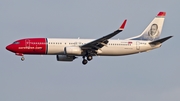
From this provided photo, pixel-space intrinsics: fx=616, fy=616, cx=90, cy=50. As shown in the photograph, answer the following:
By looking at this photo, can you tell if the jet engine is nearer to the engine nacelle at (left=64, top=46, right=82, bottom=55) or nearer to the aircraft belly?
the engine nacelle at (left=64, top=46, right=82, bottom=55)

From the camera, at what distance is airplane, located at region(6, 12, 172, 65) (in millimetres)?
83250

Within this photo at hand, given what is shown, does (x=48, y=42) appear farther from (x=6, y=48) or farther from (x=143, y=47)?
(x=143, y=47)

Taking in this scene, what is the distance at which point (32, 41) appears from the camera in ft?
274

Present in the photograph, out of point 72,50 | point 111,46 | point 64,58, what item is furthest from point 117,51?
point 64,58

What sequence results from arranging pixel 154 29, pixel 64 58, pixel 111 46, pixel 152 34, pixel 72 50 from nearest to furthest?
1. pixel 72 50
2. pixel 111 46
3. pixel 64 58
4. pixel 152 34
5. pixel 154 29

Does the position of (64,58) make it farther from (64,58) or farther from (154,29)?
(154,29)

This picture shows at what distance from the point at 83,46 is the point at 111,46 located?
175 inches

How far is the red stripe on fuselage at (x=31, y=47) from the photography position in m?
83.1

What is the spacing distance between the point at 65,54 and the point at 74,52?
4.26 feet

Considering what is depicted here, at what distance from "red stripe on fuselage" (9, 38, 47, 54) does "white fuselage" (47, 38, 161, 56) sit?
0.82 metres

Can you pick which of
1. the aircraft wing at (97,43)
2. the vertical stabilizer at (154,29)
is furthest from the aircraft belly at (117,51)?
the vertical stabilizer at (154,29)

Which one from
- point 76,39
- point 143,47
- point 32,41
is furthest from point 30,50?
point 143,47

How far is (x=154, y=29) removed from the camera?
93.1 metres

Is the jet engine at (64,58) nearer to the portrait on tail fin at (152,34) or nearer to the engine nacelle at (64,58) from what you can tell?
the engine nacelle at (64,58)
